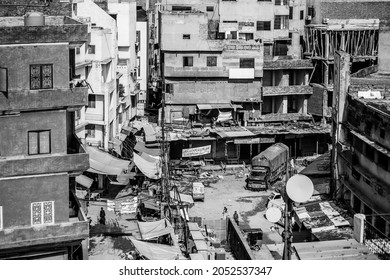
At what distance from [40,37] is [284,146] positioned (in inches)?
941

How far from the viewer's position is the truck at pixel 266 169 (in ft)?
122

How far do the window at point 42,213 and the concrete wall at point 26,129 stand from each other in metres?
1.21

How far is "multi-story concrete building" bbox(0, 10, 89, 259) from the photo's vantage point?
60.5 feet

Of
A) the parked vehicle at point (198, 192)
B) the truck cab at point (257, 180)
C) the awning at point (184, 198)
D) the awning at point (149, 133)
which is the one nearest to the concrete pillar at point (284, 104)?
the awning at point (149, 133)

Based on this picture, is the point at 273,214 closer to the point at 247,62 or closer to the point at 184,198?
the point at 184,198

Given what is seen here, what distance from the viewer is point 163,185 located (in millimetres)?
33656

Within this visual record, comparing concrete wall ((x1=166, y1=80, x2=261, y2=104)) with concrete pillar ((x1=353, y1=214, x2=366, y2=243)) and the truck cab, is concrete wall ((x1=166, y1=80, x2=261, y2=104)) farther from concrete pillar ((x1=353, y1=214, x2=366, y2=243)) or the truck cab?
concrete pillar ((x1=353, y1=214, x2=366, y2=243))

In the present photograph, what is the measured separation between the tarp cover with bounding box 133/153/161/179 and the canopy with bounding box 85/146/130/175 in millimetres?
588

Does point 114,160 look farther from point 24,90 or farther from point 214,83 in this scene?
point 24,90

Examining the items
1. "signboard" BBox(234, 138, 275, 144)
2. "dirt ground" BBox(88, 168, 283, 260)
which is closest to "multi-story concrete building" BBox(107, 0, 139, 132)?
"signboard" BBox(234, 138, 275, 144)

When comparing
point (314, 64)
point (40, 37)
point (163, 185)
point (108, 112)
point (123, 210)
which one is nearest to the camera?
point (40, 37)

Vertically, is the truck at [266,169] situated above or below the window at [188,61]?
below

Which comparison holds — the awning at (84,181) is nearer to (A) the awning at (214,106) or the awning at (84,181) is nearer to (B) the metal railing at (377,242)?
(B) the metal railing at (377,242)

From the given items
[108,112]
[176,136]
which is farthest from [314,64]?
[108,112]
